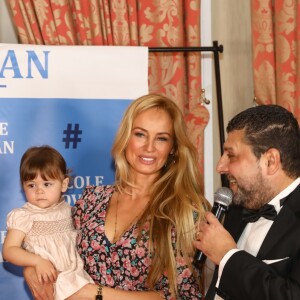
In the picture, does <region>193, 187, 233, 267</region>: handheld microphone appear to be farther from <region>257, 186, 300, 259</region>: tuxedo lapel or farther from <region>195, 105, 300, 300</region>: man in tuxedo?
<region>257, 186, 300, 259</region>: tuxedo lapel

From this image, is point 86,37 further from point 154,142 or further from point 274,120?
point 274,120

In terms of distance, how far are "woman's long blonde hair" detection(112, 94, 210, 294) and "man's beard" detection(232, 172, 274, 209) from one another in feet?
1.39

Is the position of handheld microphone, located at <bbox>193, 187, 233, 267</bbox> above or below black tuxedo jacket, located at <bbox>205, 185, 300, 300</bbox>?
above

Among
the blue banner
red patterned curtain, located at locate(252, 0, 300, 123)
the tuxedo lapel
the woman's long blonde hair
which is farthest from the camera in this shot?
red patterned curtain, located at locate(252, 0, 300, 123)

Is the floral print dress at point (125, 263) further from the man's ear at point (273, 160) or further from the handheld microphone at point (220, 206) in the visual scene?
the man's ear at point (273, 160)

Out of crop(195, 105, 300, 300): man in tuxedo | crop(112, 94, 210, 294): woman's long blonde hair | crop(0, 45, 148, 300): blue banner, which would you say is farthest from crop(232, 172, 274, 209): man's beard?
crop(0, 45, 148, 300): blue banner

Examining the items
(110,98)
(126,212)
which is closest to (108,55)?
(110,98)

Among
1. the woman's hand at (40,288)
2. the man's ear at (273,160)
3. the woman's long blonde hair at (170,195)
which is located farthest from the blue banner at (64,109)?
the man's ear at (273,160)

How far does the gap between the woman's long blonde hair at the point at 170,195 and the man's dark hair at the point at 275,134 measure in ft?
1.93

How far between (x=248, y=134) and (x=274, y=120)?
11 centimetres

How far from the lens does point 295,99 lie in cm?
381

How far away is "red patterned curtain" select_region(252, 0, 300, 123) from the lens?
12.4ft

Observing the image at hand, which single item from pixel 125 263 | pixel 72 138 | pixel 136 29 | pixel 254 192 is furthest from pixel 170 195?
pixel 136 29

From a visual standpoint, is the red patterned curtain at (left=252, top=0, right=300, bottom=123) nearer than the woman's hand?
No
